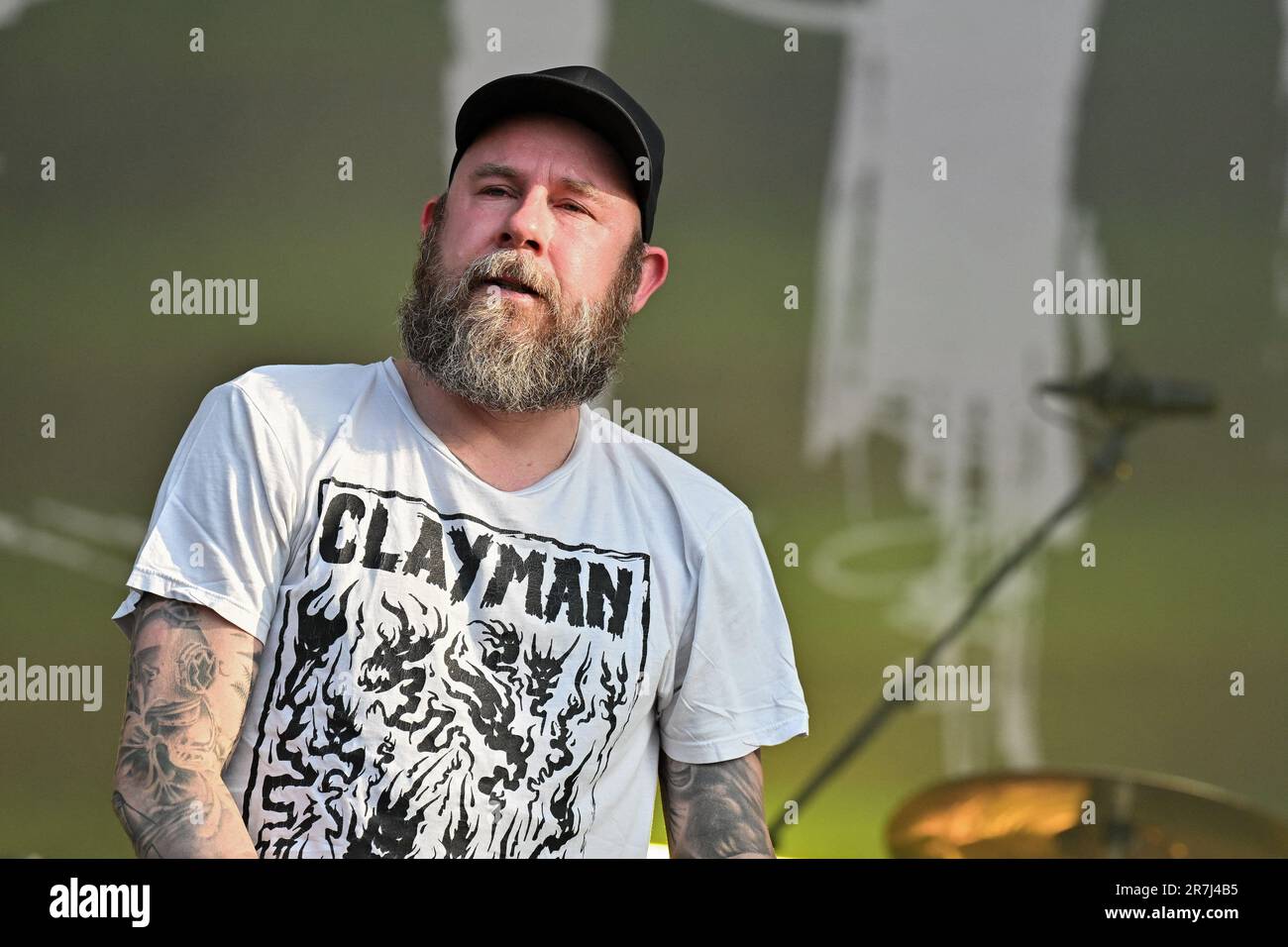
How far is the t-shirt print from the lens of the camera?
1.48 m

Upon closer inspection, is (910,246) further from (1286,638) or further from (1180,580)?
(1286,638)

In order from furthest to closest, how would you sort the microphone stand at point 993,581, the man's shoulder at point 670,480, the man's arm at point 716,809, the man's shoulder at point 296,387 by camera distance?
the microphone stand at point 993,581
the man's shoulder at point 670,480
the man's arm at point 716,809
the man's shoulder at point 296,387

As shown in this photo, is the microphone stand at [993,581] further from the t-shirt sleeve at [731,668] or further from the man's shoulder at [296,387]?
the man's shoulder at [296,387]

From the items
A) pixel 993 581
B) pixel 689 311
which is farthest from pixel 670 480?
pixel 993 581

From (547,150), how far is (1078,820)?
184 cm

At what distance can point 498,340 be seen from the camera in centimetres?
171

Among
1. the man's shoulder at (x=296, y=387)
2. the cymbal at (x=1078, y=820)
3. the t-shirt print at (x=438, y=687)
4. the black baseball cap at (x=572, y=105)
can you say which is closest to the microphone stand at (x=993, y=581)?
the cymbal at (x=1078, y=820)

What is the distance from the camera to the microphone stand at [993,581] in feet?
9.34

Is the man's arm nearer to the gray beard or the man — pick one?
the man

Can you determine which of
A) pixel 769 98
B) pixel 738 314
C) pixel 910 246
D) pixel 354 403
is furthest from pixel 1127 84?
pixel 354 403

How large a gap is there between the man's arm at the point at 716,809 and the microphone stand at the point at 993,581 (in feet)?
3.68

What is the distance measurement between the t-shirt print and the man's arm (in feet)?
0.50

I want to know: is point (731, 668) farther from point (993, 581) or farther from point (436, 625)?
point (993, 581)

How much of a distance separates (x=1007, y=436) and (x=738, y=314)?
2.25 feet
